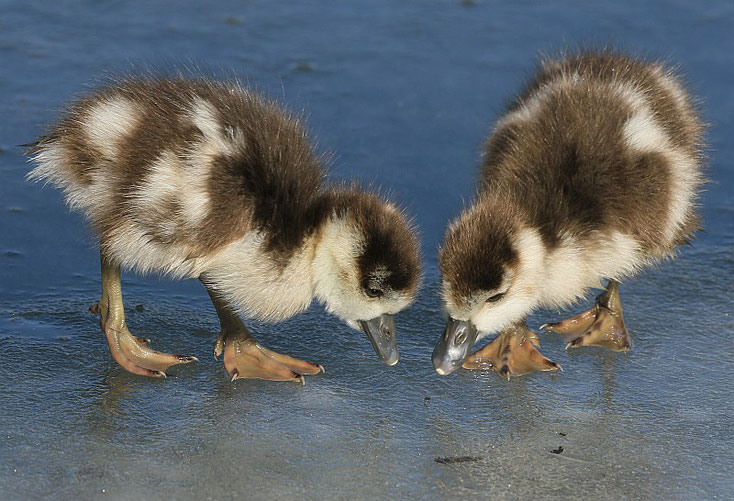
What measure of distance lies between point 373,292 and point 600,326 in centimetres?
98

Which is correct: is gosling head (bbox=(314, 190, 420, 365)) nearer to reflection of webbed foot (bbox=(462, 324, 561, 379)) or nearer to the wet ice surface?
the wet ice surface

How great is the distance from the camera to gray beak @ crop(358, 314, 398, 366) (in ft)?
12.7

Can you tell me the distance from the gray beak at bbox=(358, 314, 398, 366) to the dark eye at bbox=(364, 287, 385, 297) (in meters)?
0.12

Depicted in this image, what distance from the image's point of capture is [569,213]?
155 inches

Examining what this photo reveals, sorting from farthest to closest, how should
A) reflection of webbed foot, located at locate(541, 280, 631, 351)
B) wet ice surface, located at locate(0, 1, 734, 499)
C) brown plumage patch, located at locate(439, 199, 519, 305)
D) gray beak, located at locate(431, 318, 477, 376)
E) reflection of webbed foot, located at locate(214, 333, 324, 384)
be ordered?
1. reflection of webbed foot, located at locate(541, 280, 631, 351)
2. reflection of webbed foot, located at locate(214, 333, 324, 384)
3. gray beak, located at locate(431, 318, 477, 376)
4. brown plumage patch, located at locate(439, 199, 519, 305)
5. wet ice surface, located at locate(0, 1, 734, 499)

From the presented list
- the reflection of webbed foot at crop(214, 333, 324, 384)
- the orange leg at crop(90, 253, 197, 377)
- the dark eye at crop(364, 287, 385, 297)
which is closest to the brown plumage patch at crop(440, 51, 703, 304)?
the dark eye at crop(364, 287, 385, 297)

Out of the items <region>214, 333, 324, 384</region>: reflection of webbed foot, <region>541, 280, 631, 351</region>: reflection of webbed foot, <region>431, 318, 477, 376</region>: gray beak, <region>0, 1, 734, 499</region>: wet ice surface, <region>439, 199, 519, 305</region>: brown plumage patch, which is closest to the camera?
<region>0, 1, 734, 499</region>: wet ice surface

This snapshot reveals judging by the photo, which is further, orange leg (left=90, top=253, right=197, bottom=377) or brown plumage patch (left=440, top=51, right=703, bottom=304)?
orange leg (left=90, top=253, right=197, bottom=377)

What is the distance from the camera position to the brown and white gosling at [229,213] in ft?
12.1

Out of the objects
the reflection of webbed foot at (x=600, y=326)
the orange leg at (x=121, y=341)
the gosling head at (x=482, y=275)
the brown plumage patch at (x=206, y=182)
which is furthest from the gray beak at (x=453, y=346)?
the orange leg at (x=121, y=341)

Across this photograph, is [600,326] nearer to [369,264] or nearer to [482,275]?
[482,275]

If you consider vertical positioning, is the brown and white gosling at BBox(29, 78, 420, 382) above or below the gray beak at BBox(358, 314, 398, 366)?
above

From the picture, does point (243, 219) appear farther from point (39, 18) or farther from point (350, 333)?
point (39, 18)

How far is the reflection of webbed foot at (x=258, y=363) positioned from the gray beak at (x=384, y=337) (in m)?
0.23
